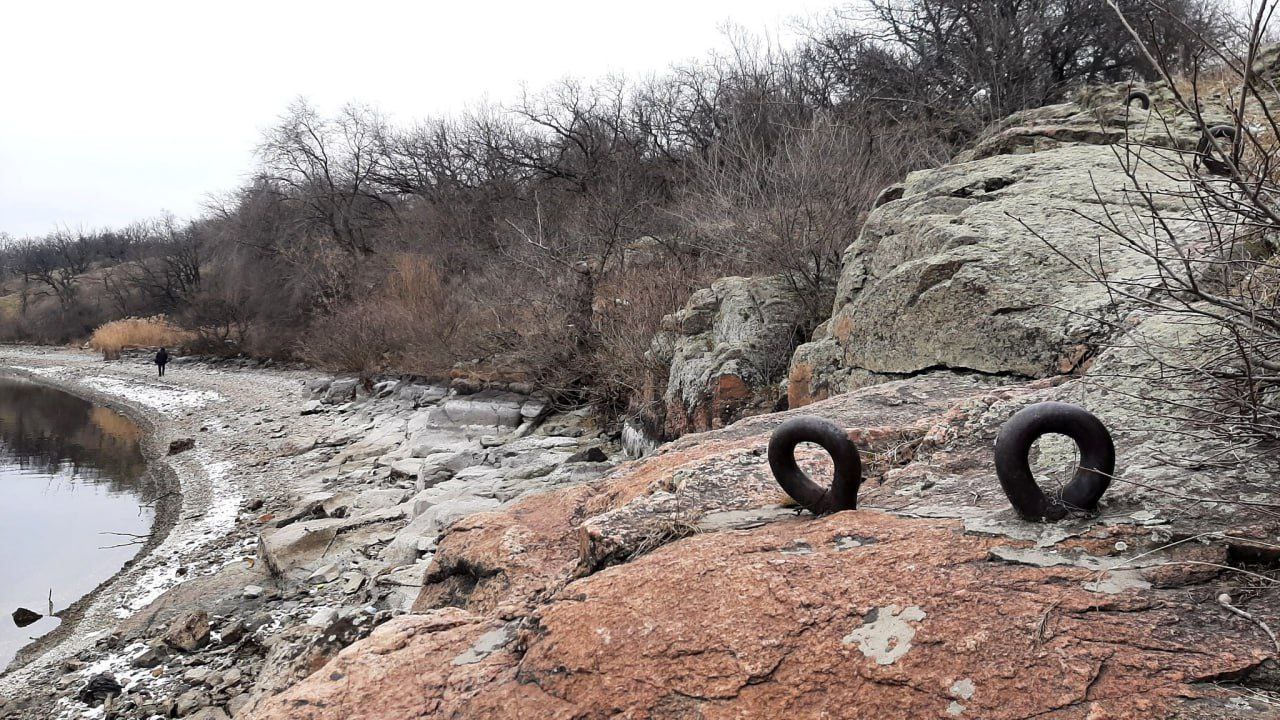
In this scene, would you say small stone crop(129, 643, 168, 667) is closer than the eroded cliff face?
No

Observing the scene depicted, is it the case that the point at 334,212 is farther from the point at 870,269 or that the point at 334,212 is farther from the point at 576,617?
the point at 576,617

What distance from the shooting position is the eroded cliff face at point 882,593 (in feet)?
4.92

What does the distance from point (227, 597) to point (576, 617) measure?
647 cm

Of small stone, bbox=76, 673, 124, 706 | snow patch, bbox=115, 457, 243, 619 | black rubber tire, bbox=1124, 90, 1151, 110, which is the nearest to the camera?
black rubber tire, bbox=1124, 90, 1151, 110

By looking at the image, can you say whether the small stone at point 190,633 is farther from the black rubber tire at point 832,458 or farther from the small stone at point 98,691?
the black rubber tire at point 832,458

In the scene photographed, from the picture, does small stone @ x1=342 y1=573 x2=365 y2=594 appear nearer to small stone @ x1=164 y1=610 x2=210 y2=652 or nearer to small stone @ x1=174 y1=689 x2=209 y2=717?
small stone @ x1=164 y1=610 x2=210 y2=652

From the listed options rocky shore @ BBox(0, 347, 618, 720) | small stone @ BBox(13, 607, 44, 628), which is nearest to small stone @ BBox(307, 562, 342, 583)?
rocky shore @ BBox(0, 347, 618, 720)

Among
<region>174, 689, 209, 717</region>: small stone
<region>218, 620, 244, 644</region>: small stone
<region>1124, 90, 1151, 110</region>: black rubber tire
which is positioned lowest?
<region>174, 689, 209, 717</region>: small stone

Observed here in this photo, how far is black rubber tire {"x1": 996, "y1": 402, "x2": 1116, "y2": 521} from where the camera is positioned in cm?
191

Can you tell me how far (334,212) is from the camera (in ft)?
103

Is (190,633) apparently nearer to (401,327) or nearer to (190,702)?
(190,702)

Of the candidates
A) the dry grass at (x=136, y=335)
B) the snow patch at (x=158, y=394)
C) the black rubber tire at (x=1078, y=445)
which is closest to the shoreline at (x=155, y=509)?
the snow patch at (x=158, y=394)

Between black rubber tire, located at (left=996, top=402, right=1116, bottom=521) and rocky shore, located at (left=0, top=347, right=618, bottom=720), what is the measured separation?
2.44 m

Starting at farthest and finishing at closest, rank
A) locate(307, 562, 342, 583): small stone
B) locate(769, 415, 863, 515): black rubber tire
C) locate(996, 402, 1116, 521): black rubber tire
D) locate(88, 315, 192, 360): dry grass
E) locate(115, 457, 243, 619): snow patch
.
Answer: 1. locate(88, 315, 192, 360): dry grass
2. locate(115, 457, 243, 619): snow patch
3. locate(307, 562, 342, 583): small stone
4. locate(769, 415, 863, 515): black rubber tire
5. locate(996, 402, 1116, 521): black rubber tire
